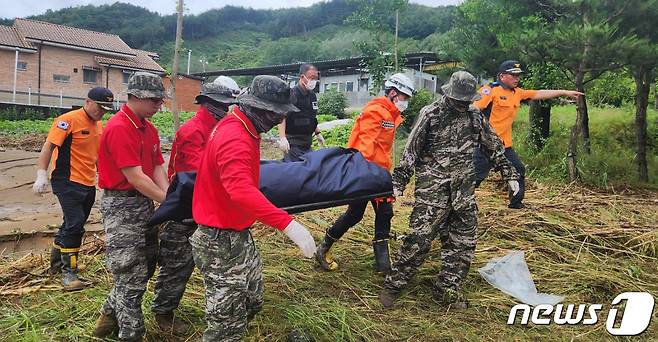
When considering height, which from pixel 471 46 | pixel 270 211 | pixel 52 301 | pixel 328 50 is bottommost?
pixel 52 301

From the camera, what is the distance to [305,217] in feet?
18.8

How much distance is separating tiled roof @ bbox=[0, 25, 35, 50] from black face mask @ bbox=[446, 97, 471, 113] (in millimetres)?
28818

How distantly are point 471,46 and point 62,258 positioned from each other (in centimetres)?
788

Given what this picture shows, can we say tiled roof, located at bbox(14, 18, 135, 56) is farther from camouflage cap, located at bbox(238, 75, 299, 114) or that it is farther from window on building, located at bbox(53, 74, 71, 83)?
camouflage cap, located at bbox(238, 75, 299, 114)

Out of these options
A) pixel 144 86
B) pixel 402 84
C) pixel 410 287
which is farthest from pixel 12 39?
pixel 410 287

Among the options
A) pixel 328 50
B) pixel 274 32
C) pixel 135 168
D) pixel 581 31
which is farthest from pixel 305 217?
pixel 274 32

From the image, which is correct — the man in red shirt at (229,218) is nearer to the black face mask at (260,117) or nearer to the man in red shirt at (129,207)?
the black face mask at (260,117)

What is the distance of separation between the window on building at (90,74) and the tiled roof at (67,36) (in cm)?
128

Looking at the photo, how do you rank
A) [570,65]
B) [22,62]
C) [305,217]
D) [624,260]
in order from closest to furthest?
[624,260]
[305,217]
[570,65]
[22,62]

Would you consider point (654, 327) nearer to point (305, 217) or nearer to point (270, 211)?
point (270, 211)

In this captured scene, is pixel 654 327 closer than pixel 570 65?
Yes

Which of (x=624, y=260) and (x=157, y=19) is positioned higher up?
(x=157, y=19)

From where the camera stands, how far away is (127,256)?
293 cm

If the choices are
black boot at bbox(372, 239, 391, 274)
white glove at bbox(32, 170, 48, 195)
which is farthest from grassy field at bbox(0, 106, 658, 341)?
white glove at bbox(32, 170, 48, 195)
